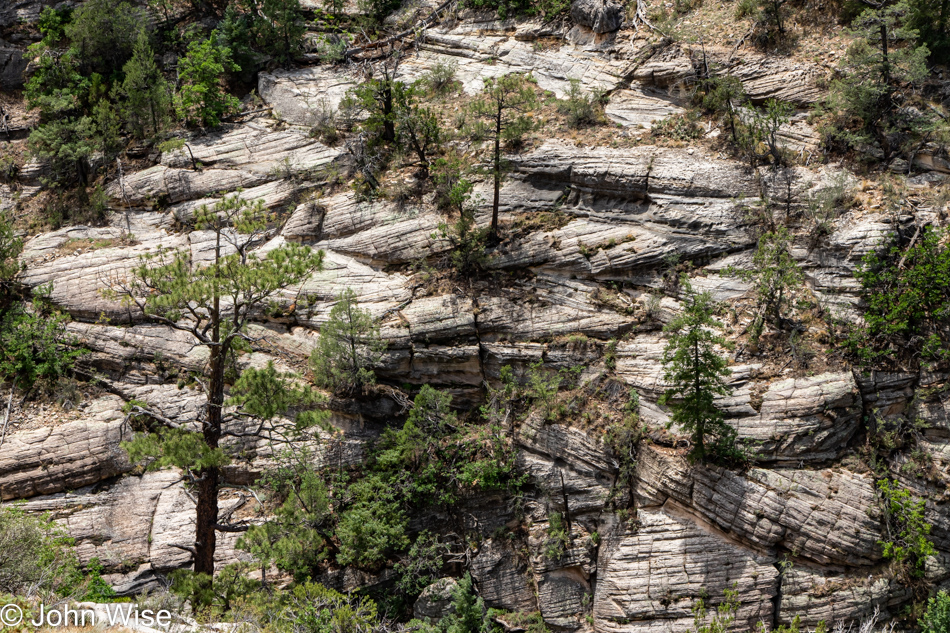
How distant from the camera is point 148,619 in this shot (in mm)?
11867

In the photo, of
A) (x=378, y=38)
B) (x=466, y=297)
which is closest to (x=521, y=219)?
(x=466, y=297)

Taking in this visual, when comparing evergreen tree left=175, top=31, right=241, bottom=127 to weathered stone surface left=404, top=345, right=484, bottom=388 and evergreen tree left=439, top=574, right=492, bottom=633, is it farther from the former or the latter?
evergreen tree left=439, top=574, right=492, bottom=633

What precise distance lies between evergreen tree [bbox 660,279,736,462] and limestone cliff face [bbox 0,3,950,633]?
1.78 ft

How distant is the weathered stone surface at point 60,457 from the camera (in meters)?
16.1

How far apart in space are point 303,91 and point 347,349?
11.3m

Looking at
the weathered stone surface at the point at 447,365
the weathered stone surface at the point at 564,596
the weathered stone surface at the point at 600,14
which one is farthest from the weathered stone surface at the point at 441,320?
the weathered stone surface at the point at 600,14

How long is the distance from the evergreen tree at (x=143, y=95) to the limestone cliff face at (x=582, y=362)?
1721 mm

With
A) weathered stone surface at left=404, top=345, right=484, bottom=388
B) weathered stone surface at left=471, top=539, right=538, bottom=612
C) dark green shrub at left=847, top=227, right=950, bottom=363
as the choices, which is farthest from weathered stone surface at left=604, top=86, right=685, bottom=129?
weathered stone surface at left=471, top=539, right=538, bottom=612

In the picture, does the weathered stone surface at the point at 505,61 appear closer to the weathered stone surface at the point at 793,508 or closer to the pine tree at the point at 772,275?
the pine tree at the point at 772,275

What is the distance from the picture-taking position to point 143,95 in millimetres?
21938

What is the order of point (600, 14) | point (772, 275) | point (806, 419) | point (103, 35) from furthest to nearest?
point (103, 35)
point (600, 14)
point (772, 275)
point (806, 419)

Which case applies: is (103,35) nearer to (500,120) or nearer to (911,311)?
(500,120)

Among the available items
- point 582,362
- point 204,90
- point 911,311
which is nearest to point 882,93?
point 911,311

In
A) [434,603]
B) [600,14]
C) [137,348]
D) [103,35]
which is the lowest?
[434,603]
